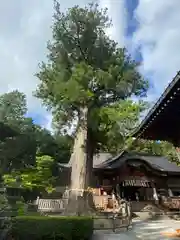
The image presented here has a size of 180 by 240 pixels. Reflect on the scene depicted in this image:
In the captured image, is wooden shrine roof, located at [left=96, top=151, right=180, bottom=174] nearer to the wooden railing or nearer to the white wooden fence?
the wooden railing

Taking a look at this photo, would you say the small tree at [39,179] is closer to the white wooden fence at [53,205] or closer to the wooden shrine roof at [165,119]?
the white wooden fence at [53,205]

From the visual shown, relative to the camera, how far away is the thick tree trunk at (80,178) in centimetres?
1493

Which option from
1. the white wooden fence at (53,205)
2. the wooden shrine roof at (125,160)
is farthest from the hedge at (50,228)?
the wooden shrine roof at (125,160)

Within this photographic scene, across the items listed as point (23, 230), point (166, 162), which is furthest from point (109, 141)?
point (166, 162)

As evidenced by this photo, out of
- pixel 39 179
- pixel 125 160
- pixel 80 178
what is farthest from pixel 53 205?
pixel 125 160

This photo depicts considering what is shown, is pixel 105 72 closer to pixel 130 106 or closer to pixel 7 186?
pixel 130 106

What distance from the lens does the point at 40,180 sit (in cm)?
2480

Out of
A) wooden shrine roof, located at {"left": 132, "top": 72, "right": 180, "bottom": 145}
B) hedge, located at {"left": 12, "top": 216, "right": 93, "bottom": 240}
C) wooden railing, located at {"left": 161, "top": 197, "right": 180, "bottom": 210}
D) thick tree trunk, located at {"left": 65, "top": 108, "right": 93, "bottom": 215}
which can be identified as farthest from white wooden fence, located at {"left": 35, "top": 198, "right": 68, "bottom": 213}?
wooden railing, located at {"left": 161, "top": 197, "right": 180, "bottom": 210}

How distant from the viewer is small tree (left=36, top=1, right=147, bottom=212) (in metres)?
17.1

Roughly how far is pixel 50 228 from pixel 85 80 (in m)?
10.8

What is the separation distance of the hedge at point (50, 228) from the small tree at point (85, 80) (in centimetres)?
702

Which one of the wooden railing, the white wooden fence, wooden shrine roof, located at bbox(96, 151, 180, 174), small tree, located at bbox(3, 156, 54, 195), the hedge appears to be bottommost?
the hedge

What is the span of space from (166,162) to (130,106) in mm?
16622

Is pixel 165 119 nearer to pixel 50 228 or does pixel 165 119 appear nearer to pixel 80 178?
pixel 50 228
